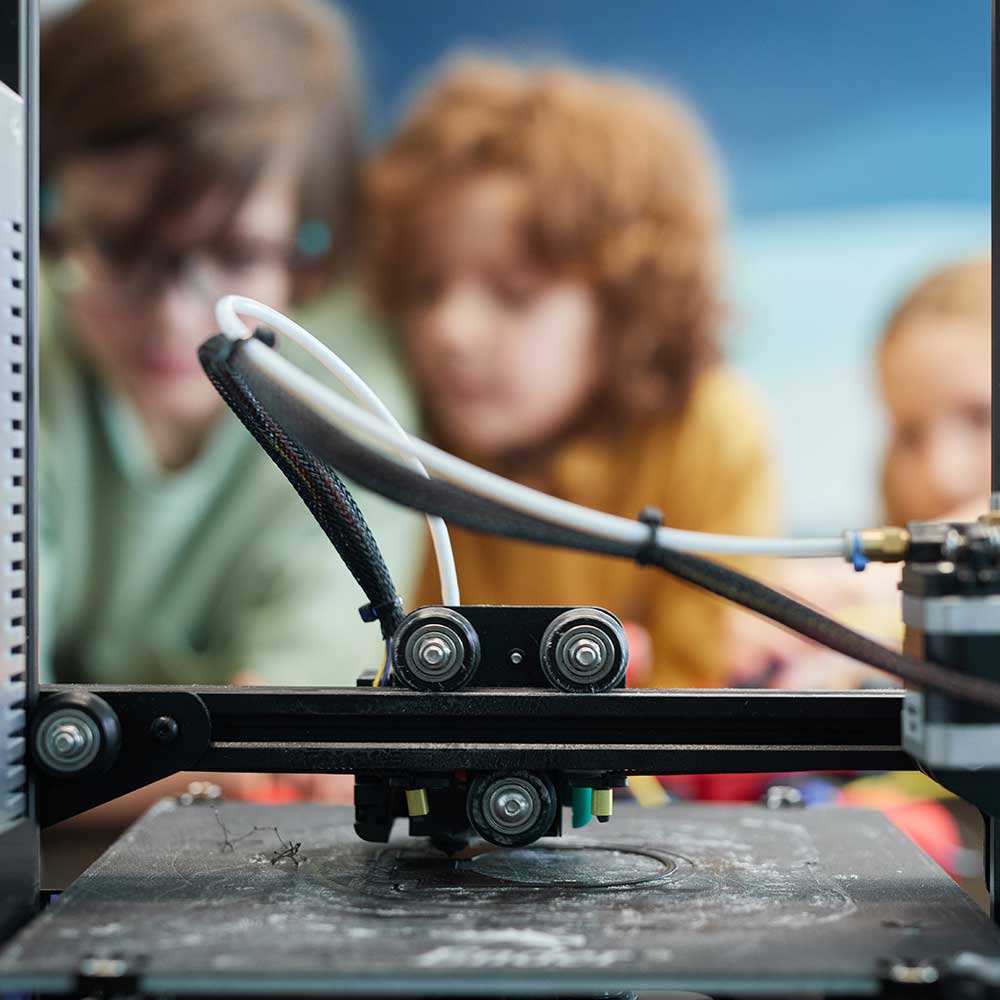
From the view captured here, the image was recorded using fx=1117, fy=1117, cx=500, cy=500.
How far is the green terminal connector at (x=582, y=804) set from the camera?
74 centimetres

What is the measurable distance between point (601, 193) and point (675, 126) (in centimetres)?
18

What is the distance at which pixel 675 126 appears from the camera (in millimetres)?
2074

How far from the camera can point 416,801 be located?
0.72 metres

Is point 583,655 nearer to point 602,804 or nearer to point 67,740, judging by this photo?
point 602,804

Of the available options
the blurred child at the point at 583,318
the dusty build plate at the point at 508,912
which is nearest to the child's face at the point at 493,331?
the blurred child at the point at 583,318

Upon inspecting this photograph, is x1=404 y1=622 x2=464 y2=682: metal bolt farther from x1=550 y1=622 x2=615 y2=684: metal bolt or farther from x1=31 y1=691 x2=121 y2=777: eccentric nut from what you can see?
x1=31 y1=691 x2=121 y2=777: eccentric nut

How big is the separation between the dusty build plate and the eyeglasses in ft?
4.72

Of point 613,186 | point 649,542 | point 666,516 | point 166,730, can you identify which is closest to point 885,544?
point 649,542

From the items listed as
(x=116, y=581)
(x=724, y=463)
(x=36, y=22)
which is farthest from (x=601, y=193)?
(x=36, y=22)

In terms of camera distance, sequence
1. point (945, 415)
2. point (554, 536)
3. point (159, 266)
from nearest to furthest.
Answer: point (554, 536) → point (945, 415) → point (159, 266)

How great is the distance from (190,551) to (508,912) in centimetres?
161

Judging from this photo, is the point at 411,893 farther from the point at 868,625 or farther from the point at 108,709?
the point at 868,625

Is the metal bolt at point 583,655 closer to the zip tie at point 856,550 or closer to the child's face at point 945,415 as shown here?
the zip tie at point 856,550

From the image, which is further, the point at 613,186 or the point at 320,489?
the point at 613,186
